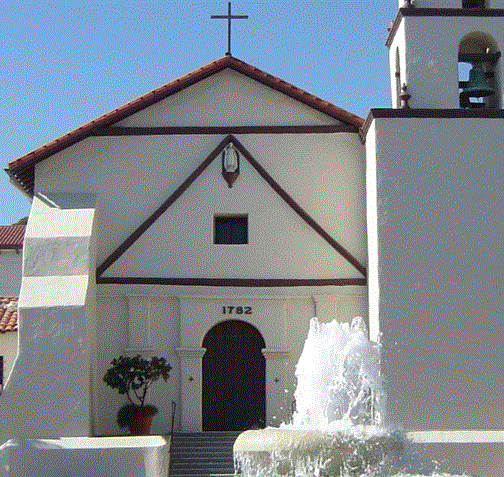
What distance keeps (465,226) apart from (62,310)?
731cm

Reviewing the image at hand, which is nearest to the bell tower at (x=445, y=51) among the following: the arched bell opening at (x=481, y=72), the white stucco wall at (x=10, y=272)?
the arched bell opening at (x=481, y=72)

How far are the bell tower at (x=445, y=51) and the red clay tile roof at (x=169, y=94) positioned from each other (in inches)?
70.9

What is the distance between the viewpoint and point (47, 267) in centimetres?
1748

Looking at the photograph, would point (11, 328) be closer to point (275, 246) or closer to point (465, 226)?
point (275, 246)

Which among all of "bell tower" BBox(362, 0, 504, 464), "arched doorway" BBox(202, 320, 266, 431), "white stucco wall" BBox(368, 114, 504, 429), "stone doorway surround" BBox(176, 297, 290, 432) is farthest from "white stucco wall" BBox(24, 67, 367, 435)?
"white stucco wall" BBox(368, 114, 504, 429)

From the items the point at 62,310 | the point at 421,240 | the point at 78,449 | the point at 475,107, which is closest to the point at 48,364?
the point at 62,310

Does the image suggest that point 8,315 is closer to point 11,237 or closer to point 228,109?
point 228,109

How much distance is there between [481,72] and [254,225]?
526cm

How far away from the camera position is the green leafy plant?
17.4 meters

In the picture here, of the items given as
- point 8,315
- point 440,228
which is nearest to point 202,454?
point 440,228

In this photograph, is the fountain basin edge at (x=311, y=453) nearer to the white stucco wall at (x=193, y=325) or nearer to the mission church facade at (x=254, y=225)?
the mission church facade at (x=254, y=225)

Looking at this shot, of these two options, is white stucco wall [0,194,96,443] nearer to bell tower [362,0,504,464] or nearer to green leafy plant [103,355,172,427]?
green leafy plant [103,355,172,427]

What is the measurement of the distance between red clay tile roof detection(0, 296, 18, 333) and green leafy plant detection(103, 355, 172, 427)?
442 centimetres

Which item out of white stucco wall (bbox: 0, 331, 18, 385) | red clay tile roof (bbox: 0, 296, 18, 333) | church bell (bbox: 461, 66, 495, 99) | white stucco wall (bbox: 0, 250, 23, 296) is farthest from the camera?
white stucco wall (bbox: 0, 250, 23, 296)
